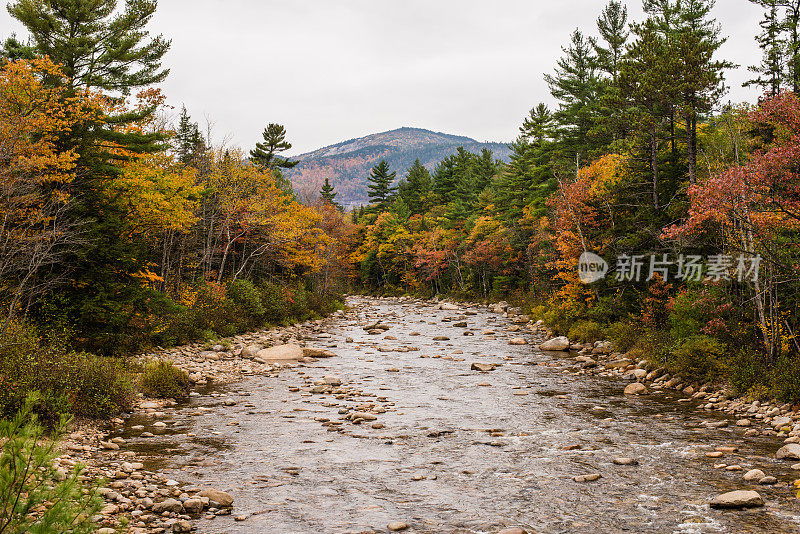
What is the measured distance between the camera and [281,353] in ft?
71.5

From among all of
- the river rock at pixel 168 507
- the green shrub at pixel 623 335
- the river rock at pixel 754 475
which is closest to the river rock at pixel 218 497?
the river rock at pixel 168 507

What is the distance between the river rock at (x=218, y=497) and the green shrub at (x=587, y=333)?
18.8 metres

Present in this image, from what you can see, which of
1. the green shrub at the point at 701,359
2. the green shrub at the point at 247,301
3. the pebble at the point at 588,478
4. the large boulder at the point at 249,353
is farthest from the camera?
the green shrub at the point at 247,301

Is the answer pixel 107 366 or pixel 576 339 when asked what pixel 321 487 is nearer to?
pixel 107 366

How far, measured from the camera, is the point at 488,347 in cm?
2412

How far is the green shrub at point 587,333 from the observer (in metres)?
22.8

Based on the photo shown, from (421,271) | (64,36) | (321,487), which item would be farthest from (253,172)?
(421,271)

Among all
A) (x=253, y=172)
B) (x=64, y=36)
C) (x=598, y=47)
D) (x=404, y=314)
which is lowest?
(x=404, y=314)

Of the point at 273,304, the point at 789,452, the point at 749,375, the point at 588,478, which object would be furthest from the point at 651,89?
the point at 273,304

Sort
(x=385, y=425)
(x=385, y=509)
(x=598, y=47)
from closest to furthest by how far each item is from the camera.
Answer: (x=385, y=509) < (x=385, y=425) < (x=598, y=47)

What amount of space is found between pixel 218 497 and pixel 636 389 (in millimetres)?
12055

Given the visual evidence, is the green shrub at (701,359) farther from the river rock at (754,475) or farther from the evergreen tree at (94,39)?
the evergreen tree at (94,39)

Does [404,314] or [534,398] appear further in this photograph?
[404,314]

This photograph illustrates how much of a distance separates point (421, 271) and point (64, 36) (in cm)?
4705
